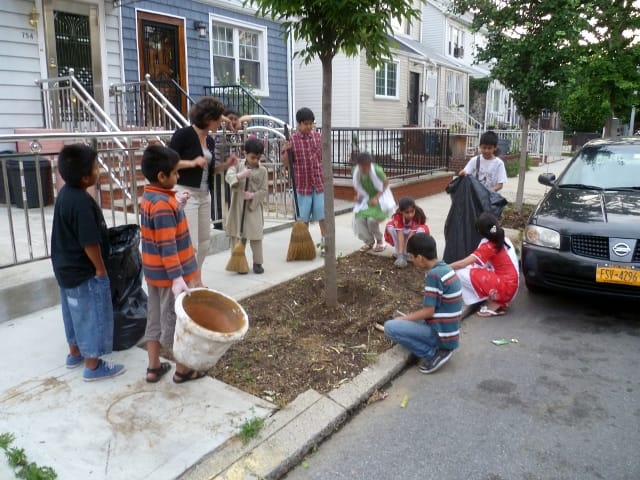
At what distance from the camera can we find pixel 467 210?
597cm

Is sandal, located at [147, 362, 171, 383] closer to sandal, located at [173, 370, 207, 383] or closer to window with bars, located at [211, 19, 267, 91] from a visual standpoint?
sandal, located at [173, 370, 207, 383]

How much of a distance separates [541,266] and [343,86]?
14.3m

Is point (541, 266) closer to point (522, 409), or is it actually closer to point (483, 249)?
point (483, 249)

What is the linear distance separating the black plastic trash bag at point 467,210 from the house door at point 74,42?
7274 millimetres

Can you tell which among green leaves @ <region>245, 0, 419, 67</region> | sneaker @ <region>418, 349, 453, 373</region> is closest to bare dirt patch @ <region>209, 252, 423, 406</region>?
sneaker @ <region>418, 349, 453, 373</region>

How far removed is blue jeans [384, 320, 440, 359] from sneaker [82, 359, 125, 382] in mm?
1972

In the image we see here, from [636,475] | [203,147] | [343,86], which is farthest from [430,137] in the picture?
[636,475]

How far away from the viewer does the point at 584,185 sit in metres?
6.10

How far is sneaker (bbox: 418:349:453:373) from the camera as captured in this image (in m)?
4.08

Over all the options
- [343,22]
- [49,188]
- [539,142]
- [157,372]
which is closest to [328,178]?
[343,22]

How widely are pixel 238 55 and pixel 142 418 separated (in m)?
11.5

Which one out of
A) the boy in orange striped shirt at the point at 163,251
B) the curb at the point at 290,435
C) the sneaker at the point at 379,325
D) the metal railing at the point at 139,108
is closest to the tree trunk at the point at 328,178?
the sneaker at the point at 379,325

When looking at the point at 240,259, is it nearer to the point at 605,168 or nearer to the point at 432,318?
the point at 432,318

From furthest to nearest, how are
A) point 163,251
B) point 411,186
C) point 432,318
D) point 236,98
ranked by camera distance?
1. point 236,98
2. point 411,186
3. point 432,318
4. point 163,251
